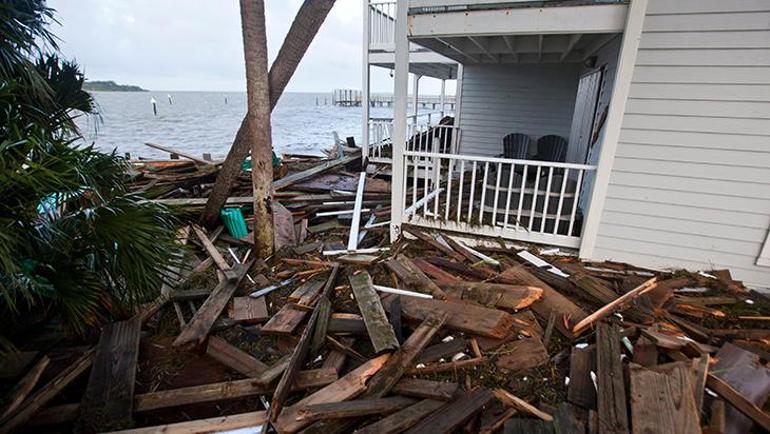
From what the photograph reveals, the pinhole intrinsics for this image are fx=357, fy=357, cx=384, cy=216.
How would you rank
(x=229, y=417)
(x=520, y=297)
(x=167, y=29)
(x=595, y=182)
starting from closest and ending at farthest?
(x=229, y=417)
(x=520, y=297)
(x=595, y=182)
(x=167, y=29)

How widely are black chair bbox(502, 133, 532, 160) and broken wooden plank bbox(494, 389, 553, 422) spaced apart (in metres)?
5.65

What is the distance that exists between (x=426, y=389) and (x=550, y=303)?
58.0 inches

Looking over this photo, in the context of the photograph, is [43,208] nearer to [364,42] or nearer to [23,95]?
[23,95]

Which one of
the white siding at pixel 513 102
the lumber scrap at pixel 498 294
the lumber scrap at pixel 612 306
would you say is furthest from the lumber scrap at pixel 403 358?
the white siding at pixel 513 102

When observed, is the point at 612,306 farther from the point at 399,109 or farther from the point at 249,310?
the point at 249,310

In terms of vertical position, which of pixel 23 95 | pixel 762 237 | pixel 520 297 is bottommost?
pixel 520 297

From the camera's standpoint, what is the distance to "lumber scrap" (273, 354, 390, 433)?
1948 mm

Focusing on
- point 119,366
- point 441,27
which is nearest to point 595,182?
point 441,27

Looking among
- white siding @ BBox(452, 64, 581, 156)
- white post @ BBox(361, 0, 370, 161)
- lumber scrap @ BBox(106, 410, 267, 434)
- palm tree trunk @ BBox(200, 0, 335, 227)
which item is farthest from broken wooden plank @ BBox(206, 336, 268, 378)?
white post @ BBox(361, 0, 370, 161)

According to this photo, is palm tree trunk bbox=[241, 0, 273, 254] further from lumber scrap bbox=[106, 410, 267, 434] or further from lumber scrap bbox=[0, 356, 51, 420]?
lumber scrap bbox=[106, 410, 267, 434]

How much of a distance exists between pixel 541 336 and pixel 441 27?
3105mm

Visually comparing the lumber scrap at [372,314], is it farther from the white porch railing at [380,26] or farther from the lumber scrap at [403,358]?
the white porch railing at [380,26]

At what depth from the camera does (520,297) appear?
3.00 metres

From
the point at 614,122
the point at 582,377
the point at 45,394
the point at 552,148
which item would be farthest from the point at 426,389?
the point at 552,148
